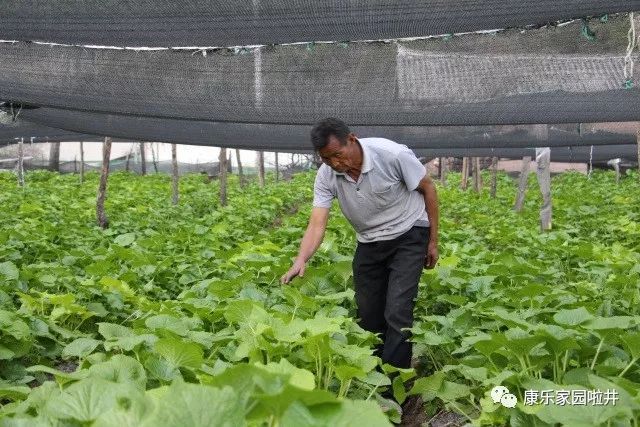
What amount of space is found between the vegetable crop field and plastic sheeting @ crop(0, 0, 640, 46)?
1.27 meters

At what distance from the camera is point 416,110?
211 inches

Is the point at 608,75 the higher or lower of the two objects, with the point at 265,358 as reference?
higher

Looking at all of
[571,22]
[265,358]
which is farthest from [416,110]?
[265,358]

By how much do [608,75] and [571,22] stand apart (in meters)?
0.56

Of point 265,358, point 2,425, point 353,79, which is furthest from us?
point 353,79

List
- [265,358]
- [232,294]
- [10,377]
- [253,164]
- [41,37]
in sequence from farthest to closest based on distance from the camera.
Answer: [253,164]
[41,37]
[232,294]
[10,377]
[265,358]

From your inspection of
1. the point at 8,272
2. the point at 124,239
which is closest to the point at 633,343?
the point at 8,272

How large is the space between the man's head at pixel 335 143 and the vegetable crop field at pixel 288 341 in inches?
23.5

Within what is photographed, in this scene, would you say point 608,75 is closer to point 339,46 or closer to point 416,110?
point 416,110

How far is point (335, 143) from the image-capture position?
3.40m

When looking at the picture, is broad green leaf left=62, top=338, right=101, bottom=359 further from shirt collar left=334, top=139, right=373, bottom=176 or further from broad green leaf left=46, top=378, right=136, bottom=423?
shirt collar left=334, top=139, right=373, bottom=176

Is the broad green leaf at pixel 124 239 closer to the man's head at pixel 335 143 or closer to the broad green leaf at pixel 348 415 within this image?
the man's head at pixel 335 143

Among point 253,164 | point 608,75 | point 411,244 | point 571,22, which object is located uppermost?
point 571,22

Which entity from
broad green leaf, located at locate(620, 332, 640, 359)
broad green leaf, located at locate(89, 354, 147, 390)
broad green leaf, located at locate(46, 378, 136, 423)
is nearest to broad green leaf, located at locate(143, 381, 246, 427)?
broad green leaf, located at locate(46, 378, 136, 423)
